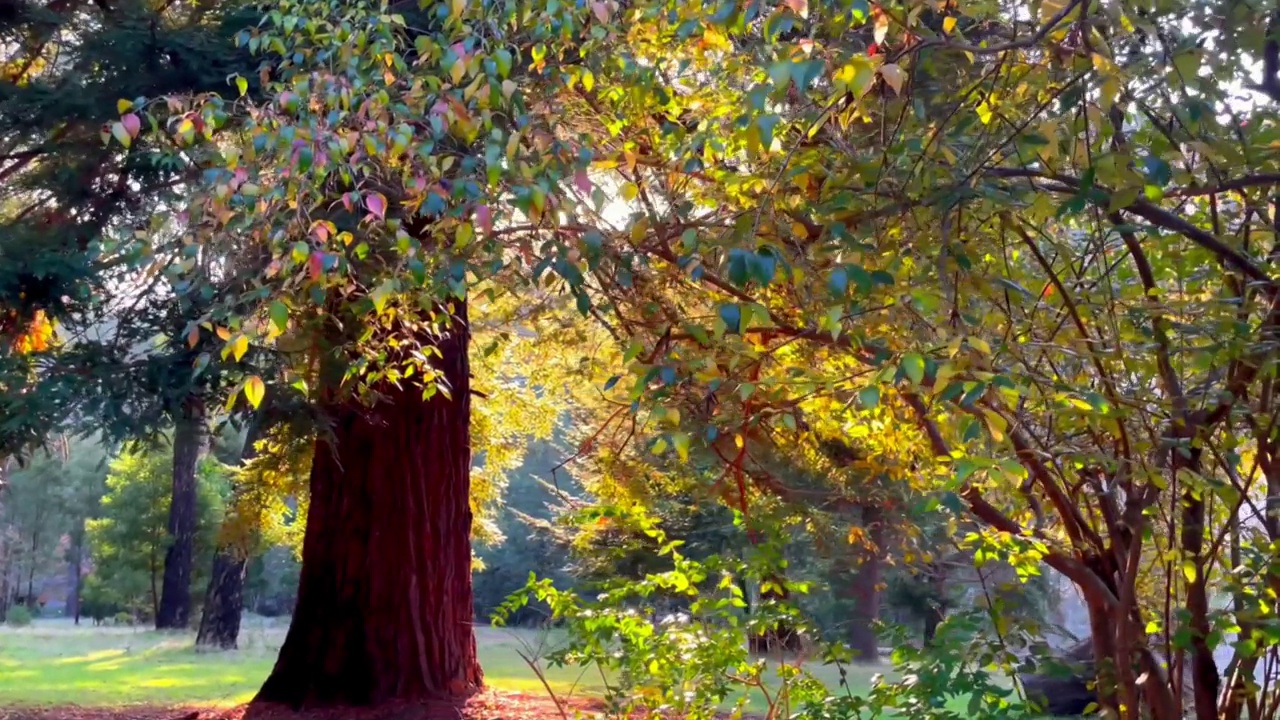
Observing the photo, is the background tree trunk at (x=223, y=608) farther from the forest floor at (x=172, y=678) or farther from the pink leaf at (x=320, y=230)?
the pink leaf at (x=320, y=230)

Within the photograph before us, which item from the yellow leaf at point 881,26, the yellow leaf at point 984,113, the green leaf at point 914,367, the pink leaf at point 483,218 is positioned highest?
the yellow leaf at point 984,113

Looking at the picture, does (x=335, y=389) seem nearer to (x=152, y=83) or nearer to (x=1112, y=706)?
(x=152, y=83)

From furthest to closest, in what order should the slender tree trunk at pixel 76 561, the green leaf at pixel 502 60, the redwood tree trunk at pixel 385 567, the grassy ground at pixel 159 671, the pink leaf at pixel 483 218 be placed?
the slender tree trunk at pixel 76 561 < the grassy ground at pixel 159 671 < the redwood tree trunk at pixel 385 567 < the pink leaf at pixel 483 218 < the green leaf at pixel 502 60

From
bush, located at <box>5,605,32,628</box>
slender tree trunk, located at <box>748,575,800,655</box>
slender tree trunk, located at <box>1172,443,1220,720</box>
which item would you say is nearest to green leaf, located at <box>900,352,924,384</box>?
slender tree trunk, located at <box>1172,443,1220,720</box>

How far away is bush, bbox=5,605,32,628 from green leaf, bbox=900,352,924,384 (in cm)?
3441

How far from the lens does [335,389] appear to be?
24.1ft

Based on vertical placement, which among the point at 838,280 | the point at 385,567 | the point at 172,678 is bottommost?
the point at 172,678

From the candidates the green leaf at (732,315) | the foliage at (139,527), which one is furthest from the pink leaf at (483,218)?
the foliage at (139,527)

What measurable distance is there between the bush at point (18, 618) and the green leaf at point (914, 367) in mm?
34412

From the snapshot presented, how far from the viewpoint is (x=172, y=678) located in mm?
14203

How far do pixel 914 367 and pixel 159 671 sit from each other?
48.6 feet

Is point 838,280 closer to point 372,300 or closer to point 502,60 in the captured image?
point 502,60

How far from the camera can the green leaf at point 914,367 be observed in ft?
9.89

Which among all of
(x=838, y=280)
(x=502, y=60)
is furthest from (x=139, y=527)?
(x=838, y=280)
